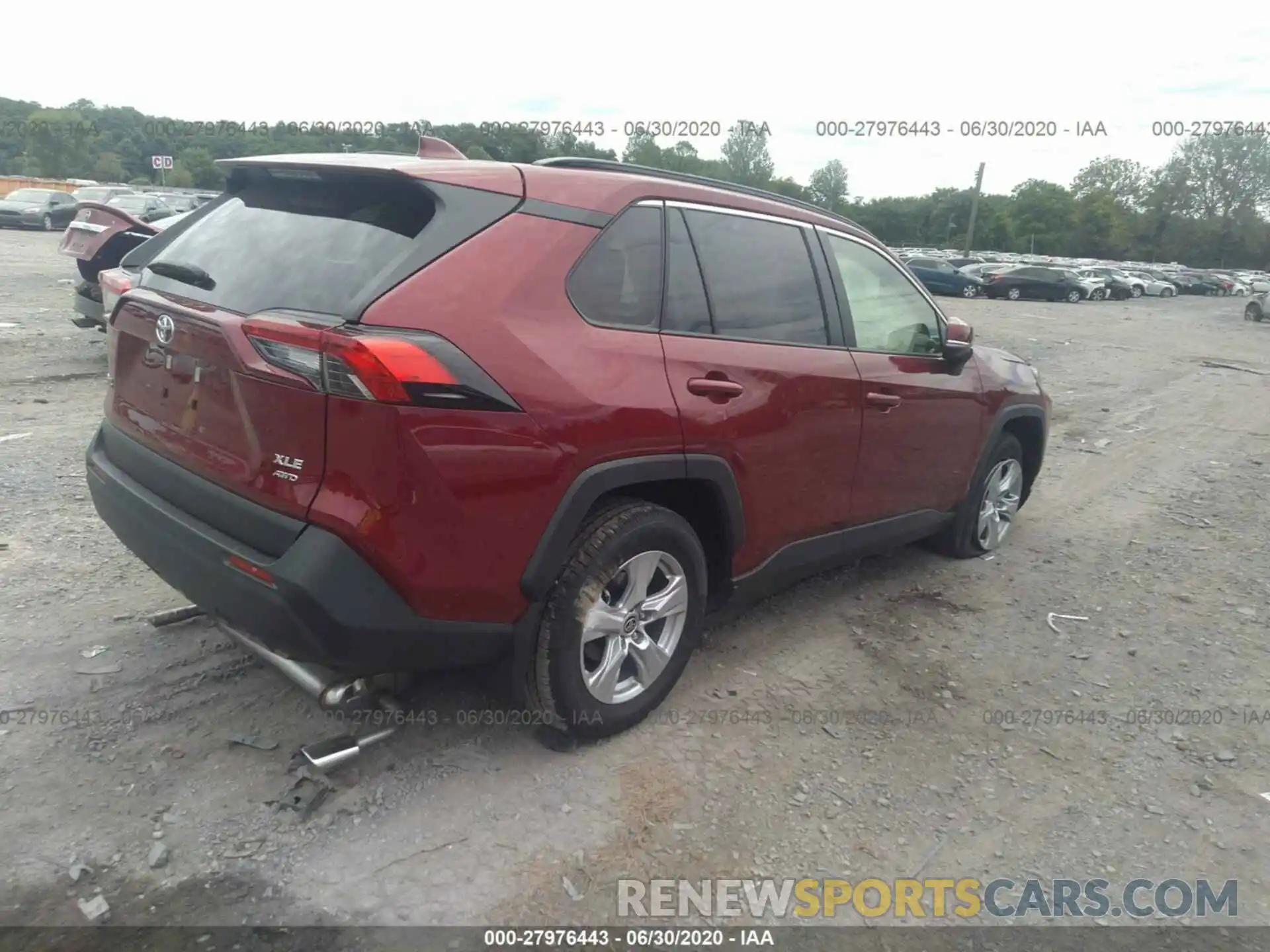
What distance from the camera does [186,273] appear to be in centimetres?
286

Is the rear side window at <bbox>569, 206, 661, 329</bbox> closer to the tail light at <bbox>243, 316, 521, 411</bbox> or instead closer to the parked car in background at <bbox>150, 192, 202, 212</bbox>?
the tail light at <bbox>243, 316, 521, 411</bbox>

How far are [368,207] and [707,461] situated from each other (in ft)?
4.37

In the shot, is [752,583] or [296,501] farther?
[752,583]

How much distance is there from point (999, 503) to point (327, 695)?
409 cm

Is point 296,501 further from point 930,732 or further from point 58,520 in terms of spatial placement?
point 58,520

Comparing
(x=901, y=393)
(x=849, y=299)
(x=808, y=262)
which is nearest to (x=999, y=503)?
(x=901, y=393)

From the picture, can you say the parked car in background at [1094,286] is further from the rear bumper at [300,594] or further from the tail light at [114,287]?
the rear bumper at [300,594]

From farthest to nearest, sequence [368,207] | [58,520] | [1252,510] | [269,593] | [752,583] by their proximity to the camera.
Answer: [1252,510]
[58,520]
[752,583]
[368,207]
[269,593]

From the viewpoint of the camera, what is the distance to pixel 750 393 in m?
3.24

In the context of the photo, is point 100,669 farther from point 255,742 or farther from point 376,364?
point 376,364

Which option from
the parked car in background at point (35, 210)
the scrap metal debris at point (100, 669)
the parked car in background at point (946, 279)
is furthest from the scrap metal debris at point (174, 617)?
the parked car in background at point (946, 279)

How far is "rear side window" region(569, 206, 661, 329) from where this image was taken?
2.79 meters

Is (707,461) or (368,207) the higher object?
(368,207)

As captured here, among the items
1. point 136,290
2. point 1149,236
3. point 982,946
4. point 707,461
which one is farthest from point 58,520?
point 1149,236
